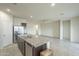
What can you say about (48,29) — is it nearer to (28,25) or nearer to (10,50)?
(28,25)

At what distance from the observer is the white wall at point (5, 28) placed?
1834 mm

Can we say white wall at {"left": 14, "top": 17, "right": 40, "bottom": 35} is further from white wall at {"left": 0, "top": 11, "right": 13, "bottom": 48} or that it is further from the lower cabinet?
the lower cabinet

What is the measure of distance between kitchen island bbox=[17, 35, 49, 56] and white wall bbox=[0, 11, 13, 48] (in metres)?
0.29

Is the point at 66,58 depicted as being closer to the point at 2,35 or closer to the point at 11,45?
the point at 11,45

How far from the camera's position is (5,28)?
1890 mm

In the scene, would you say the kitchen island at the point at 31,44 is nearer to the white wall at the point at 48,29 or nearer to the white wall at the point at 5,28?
the white wall at the point at 48,29

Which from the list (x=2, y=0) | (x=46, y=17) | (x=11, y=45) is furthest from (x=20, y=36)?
(x=2, y=0)

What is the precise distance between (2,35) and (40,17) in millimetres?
947

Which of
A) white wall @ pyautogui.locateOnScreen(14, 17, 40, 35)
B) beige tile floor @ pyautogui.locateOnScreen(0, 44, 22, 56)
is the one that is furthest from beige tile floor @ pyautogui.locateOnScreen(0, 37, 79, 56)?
white wall @ pyautogui.locateOnScreen(14, 17, 40, 35)

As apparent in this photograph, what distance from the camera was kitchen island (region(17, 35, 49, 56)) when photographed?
5.69 feet

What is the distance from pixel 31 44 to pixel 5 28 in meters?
0.65

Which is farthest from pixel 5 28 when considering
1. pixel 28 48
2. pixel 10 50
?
pixel 28 48

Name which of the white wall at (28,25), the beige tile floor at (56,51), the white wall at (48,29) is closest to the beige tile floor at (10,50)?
the beige tile floor at (56,51)

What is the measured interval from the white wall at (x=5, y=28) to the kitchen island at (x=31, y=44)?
0.29 metres
